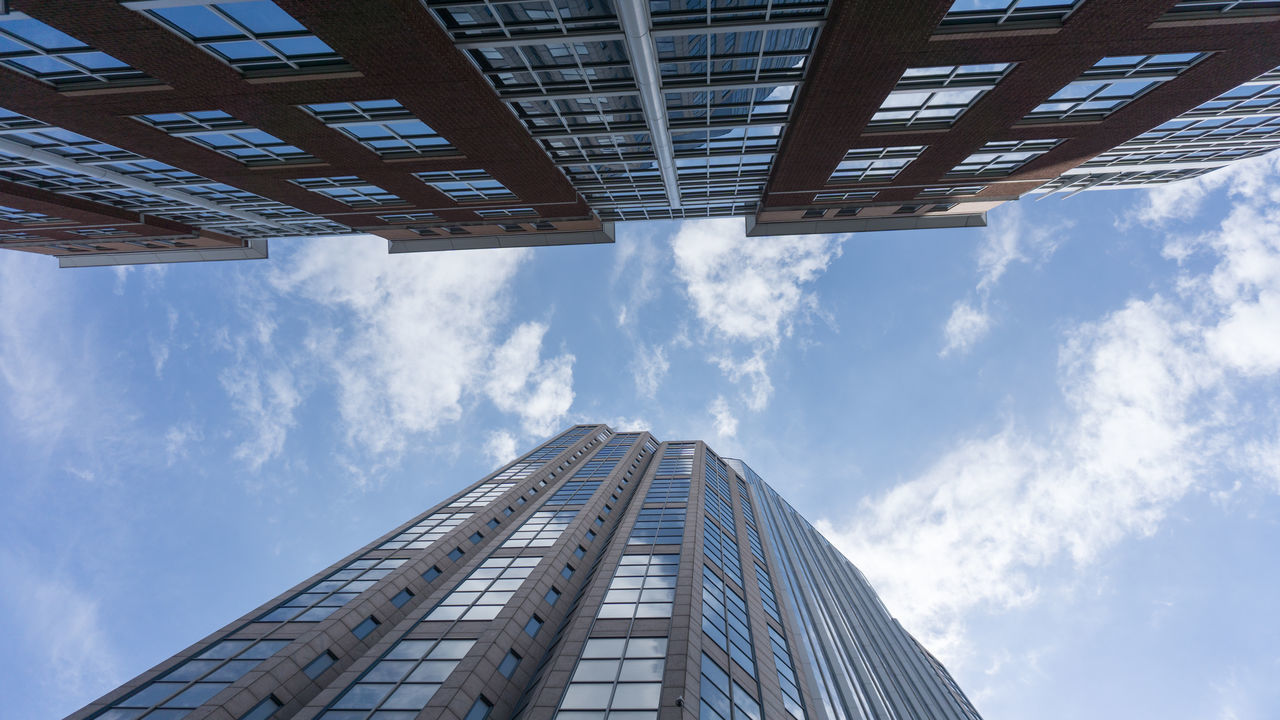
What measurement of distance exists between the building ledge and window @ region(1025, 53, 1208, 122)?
12737 mm

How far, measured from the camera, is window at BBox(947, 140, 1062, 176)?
78.2ft

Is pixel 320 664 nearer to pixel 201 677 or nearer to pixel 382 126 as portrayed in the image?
pixel 201 677

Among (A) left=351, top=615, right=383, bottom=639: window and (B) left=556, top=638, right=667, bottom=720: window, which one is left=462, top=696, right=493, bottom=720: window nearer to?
(B) left=556, top=638, right=667, bottom=720: window

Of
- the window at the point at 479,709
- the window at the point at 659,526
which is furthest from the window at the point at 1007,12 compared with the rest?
the window at the point at 659,526

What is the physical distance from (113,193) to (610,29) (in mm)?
32348

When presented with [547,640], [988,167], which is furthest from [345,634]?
[988,167]

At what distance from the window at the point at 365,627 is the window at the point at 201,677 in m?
3.12

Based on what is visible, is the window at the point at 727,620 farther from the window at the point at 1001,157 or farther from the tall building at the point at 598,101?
the window at the point at 1001,157

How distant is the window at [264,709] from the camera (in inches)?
787

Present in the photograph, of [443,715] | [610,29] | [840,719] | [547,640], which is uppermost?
[610,29]

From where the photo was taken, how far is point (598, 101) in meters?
21.3

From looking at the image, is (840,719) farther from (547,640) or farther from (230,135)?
(230,135)

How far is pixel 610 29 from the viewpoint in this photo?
16.8 meters

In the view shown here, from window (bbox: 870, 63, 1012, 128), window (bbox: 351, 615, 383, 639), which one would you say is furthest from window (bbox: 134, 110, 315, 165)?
window (bbox: 870, 63, 1012, 128)
